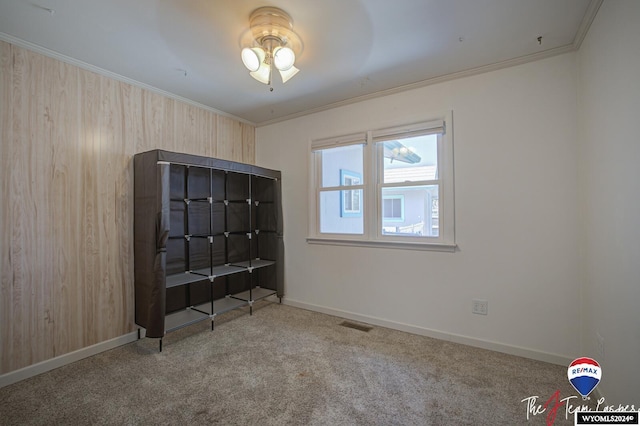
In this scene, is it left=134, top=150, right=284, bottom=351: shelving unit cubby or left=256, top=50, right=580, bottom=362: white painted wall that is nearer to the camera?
left=256, top=50, right=580, bottom=362: white painted wall

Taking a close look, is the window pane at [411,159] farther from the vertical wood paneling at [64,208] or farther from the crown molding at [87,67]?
the vertical wood paneling at [64,208]

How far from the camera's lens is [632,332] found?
144 centimetres

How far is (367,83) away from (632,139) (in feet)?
6.84

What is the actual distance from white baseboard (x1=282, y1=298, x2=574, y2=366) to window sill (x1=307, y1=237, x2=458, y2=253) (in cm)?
80

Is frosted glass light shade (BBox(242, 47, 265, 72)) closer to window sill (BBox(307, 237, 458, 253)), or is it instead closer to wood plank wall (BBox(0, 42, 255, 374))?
wood plank wall (BBox(0, 42, 255, 374))

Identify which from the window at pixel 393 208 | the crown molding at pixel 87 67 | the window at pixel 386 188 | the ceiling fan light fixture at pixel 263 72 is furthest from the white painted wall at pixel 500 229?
the crown molding at pixel 87 67

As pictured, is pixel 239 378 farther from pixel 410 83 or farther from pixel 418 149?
pixel 410 83

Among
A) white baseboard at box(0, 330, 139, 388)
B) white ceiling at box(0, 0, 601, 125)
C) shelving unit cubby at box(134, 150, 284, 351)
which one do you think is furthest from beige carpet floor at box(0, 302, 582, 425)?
white ceiling at box(0, 0, 601, 125)

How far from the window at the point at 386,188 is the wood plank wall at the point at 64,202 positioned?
6.65 ft

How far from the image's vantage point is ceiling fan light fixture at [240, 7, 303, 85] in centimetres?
189

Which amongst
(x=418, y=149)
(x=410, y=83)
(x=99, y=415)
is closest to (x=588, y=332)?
(x=418, y=149)

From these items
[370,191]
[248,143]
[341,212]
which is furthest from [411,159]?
[248,143]

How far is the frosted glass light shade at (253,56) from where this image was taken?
1988mm

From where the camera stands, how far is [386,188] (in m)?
3.15
